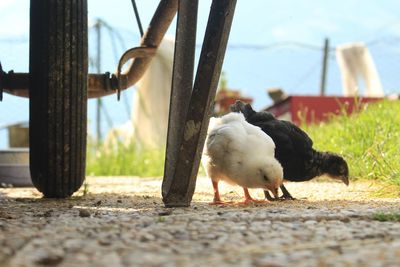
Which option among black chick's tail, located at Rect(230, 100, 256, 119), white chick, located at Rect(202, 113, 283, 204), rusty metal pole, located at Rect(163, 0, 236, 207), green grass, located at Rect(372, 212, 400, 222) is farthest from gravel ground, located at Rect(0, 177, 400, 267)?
black chick's tail, located at Rect(230, 100, 256, 119)

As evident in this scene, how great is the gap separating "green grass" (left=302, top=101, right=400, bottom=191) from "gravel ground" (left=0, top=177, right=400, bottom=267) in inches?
51.5

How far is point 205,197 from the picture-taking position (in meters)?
3.54

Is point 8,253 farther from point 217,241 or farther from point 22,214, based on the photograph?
point 22,214

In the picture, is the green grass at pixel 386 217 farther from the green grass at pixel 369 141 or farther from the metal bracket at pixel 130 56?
the metal bracket at pixel 130 56

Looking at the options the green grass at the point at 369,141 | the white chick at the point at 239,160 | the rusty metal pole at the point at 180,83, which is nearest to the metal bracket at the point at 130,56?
the white chick at the point at 239,160

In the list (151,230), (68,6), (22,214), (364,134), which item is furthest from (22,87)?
(364,134)

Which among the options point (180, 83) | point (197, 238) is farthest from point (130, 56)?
point (197, 238)

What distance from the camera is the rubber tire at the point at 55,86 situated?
3.06 m

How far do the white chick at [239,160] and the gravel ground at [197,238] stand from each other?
614 millimetres

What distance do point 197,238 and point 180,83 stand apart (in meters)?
1.02

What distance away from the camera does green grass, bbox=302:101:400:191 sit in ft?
12.9

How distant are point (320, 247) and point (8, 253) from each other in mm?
727

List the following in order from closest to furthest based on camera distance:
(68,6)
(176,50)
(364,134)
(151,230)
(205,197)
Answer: (151,230) → (176,50) → (68,6) → (205,197) → (364,134)

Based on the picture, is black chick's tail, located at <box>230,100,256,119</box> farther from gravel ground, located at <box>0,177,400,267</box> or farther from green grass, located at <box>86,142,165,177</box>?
green grass, located at <box>86,142,165,177</box>
